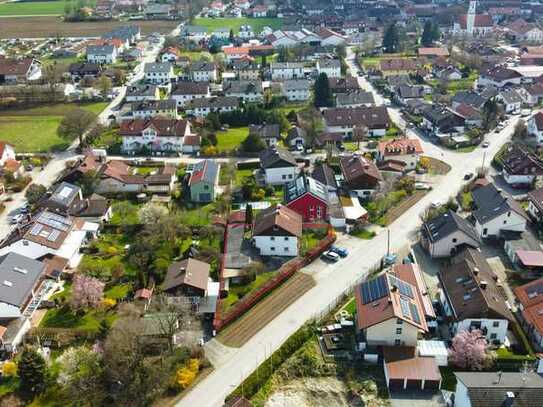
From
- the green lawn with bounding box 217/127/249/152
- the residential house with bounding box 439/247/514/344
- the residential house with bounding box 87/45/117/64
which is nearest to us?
the residential house with bounding box 439/247/514/344

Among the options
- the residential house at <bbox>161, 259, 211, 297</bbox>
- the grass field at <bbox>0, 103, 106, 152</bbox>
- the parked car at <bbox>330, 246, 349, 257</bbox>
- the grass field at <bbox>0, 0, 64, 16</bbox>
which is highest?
the grass field at <bbox>0, 0, 64, 16</bbox>

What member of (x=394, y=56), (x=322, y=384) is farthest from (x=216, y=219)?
(x=394, y=56)

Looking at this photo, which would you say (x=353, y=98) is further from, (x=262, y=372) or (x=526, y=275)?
(x=262, y=372)

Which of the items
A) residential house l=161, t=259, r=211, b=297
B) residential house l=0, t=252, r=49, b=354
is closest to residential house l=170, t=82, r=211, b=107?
residential house l=0, t=252, r=49, b=354

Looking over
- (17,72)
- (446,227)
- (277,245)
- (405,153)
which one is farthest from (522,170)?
(17,72)

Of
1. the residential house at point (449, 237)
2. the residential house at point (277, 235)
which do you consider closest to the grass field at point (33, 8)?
the residential house at point (277, 235)

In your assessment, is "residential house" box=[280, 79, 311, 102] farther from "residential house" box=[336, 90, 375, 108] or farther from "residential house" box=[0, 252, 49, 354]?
"residential house" box=[0, 252, 49, 354]

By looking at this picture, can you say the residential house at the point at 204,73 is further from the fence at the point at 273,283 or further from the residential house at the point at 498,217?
the residential house at the point at 498,217
